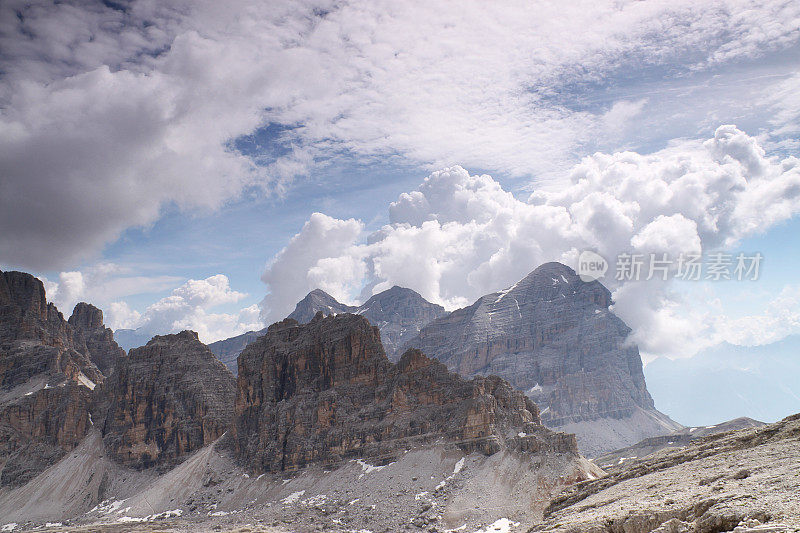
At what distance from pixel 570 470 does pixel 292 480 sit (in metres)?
84.4

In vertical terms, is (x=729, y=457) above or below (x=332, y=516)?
above

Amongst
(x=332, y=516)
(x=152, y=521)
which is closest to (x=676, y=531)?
(x=332, y=516)

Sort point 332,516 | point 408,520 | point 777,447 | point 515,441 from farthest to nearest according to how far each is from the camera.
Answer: point 515,441
point 332,516
point 408,520
point 777,447

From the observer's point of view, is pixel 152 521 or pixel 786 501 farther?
pixel 152 521

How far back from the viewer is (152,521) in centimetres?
18575

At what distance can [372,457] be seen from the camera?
17988 centimetres

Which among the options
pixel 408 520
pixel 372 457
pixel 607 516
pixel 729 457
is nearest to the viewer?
pixel 607 516

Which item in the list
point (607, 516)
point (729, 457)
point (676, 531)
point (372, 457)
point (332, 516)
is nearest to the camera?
point (676, 531)

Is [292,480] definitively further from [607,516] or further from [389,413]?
[607,516]

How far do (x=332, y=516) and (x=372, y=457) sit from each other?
31.3 m

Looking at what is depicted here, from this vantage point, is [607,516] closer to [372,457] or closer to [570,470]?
[570,470]

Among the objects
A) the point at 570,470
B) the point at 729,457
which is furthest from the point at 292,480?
the point at 729,457

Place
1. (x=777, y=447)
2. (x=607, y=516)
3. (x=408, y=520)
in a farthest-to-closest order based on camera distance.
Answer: (x=408, y=520) → (x=777, y=447) → (x=607, y=516)

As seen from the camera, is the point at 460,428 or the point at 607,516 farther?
the point at 460,428
